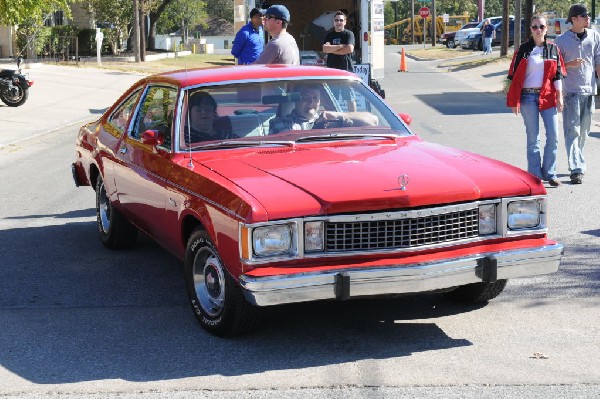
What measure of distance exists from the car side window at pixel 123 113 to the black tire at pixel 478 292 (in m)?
2.95

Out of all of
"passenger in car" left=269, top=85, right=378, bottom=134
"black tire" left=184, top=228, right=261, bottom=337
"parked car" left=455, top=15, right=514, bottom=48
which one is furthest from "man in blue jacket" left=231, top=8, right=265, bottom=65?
"parked car" left=455, top=15, right=514, bottom=48

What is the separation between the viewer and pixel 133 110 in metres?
7.95

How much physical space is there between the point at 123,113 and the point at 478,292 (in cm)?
335

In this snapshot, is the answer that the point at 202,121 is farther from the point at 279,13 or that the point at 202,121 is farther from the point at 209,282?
the point at 279,13

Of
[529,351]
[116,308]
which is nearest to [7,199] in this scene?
[116,308]

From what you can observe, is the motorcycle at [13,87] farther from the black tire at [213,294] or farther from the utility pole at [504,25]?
the utility pole at [504,25]

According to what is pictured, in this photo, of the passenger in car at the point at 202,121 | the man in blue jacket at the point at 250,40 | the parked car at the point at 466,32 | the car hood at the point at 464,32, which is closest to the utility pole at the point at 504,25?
the parked car at the point at 466,32

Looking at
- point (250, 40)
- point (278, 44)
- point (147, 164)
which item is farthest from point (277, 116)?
point (250, 40)

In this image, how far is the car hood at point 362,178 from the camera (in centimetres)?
549

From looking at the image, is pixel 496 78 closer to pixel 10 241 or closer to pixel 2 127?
pixel 2 127

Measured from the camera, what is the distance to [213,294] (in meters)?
6.05

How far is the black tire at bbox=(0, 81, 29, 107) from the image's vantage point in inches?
928

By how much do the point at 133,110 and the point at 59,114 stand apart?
15.7 m

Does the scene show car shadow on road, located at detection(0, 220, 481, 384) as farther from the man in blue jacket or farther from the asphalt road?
the man in blue jacket
